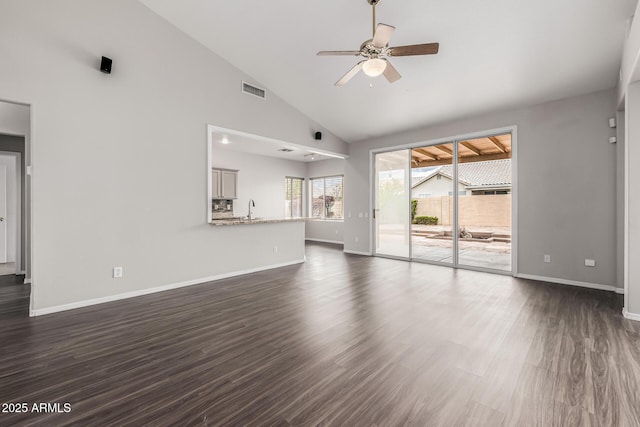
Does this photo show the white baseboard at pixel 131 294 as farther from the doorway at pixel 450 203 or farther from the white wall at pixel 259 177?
the white wall at pixel 259 177

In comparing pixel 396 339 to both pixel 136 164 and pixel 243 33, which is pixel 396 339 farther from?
pixel 243 33

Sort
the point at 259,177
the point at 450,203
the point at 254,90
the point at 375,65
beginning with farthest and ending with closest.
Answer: the point at 259,177, the point at 450,203, the point at 254,90, the point at 375,65

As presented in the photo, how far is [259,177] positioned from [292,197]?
1618 mm

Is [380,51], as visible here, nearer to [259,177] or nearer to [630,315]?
[630,315]

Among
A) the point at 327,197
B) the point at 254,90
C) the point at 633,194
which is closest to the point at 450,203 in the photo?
the point at 633,194

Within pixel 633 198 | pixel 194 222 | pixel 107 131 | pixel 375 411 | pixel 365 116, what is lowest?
pixel 375 411

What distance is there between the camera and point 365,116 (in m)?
5.99

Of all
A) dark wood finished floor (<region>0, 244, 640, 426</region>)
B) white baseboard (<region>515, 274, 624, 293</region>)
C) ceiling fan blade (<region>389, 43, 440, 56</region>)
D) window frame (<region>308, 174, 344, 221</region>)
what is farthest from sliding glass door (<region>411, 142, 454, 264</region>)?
window frame (<region>308, 174, 344, 221</region>)

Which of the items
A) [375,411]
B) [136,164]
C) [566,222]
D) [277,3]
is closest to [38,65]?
[136,164]

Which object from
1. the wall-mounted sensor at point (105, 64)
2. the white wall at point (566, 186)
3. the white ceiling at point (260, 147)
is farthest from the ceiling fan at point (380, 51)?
the white wall at point (566, 186)

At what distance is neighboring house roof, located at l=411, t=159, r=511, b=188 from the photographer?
524cm

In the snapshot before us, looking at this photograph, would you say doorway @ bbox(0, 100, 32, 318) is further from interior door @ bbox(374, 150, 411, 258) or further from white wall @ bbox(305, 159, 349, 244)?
white wall @ bbox(305, 159, 349, 244)

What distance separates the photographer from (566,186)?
4527 millimetres

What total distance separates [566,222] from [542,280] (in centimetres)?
104
